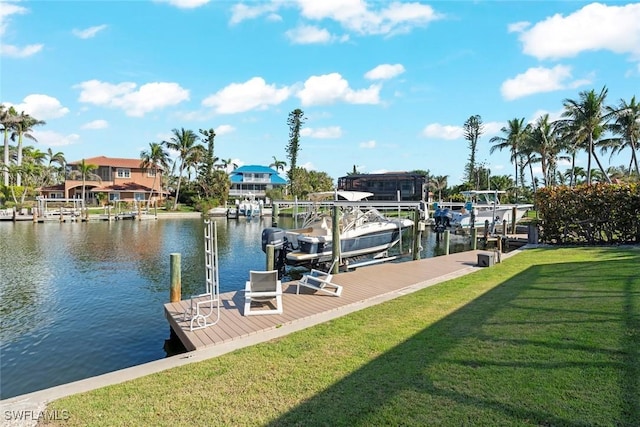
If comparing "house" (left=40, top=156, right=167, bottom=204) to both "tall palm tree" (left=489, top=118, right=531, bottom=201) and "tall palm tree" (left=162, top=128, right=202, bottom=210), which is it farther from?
"tall palm tree" (left=489, top=118, right=531, bottom=201)

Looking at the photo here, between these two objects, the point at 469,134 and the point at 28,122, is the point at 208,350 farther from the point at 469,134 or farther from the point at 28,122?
the point at 469,134

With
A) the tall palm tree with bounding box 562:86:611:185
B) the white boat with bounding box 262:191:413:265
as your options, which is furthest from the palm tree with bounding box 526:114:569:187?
the white boat with bounding box 262:191:413:265

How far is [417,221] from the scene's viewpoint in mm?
15555

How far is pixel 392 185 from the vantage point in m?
66.1

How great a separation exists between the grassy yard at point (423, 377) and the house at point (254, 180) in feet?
239

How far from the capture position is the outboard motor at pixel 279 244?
14534 mm

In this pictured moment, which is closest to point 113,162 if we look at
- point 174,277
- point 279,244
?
point 279,244

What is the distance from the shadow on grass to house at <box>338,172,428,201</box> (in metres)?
54.2

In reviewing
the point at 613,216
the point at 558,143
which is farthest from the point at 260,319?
the point at 558,143

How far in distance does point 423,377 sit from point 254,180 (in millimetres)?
76554

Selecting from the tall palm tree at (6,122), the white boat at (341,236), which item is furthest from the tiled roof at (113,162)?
the white boat at (341,236)

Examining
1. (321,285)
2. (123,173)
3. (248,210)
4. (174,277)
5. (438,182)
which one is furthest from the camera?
(438,182)

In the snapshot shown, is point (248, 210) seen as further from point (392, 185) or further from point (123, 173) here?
point (392, 185)

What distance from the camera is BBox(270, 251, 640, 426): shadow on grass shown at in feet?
11.8
